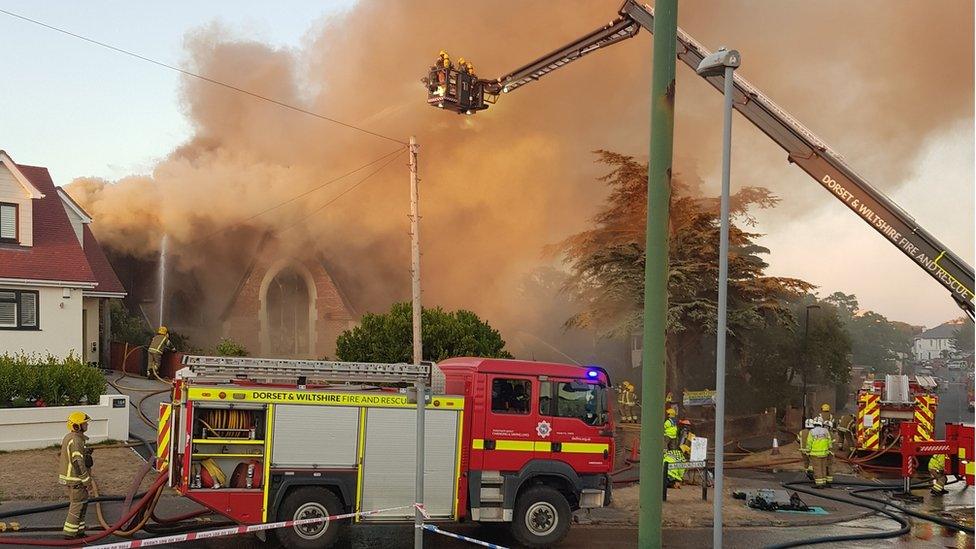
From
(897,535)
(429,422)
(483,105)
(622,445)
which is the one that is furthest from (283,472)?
(483,105)

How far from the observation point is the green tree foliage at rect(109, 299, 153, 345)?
34.9m

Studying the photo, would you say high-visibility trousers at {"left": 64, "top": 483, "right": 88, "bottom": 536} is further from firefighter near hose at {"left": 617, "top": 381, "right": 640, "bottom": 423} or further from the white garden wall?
firefighter near hose at {"left": 617, "top": 381, "right": 640, "bottom": 423}

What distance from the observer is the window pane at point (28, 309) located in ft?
77.7

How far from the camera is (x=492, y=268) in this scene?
1624 inches

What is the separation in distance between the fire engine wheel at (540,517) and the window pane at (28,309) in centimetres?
1678

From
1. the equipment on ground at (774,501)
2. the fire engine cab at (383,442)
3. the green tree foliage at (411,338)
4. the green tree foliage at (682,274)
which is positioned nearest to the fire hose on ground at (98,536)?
the fire engine cab at (383,442)

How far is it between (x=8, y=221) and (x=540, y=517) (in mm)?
18397

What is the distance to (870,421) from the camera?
72.7 feet

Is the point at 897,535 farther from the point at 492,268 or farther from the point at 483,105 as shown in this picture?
the point at 492,268

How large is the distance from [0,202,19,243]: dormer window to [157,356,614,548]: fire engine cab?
50.0 ft

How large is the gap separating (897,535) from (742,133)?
83.1ft

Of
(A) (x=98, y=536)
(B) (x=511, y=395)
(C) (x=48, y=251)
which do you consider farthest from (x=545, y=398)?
(C) (x=48, y=251)

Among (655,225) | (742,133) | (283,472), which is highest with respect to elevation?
(742,133)

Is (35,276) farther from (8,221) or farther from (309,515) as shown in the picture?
(309,515)
